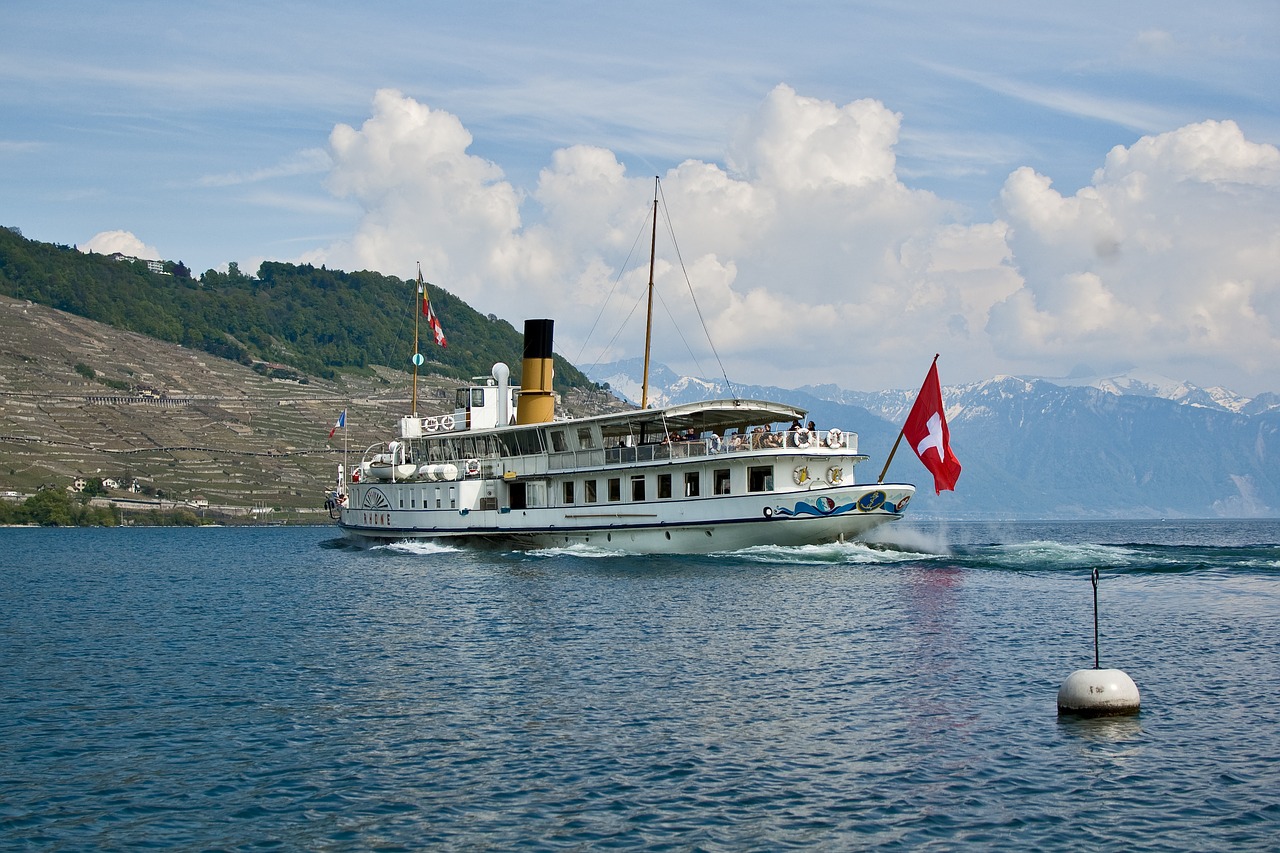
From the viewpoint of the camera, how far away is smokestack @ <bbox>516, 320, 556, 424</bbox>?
7488 cm

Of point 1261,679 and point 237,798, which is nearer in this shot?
point 237,798

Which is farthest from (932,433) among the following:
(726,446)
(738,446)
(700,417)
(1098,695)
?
(1098,695)

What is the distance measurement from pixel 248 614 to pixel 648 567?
18.8 metres

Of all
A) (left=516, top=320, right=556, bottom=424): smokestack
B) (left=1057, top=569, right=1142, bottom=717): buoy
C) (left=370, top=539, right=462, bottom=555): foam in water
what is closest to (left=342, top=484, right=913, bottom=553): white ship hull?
(left=370, top=539, right=462, bottom=555): foam in water

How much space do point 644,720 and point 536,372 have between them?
50.4 meters

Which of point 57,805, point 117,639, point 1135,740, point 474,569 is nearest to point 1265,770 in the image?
point 1135,740

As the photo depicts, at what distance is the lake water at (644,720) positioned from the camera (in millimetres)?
19641

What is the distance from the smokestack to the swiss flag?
81.1 feet

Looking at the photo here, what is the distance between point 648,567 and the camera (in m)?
57.7

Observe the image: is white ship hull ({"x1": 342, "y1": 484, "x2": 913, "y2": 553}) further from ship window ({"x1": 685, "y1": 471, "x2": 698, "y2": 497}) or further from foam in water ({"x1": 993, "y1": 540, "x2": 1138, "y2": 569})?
foam in water ({"x1": 993, "y1": 540, "x2": 1138, "y2": 569})

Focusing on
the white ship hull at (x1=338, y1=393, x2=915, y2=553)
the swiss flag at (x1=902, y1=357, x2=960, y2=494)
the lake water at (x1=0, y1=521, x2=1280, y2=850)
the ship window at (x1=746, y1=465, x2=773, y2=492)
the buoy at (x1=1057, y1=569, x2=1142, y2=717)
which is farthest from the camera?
the ship window at (x1=746, y1=465, x2=773, y2=492)

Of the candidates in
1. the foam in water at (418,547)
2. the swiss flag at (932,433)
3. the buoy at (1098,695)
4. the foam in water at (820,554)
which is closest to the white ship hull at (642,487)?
the foam in water at (820,554)

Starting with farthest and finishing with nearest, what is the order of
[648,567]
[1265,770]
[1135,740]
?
[648,567], [1135,740], [1265,770]

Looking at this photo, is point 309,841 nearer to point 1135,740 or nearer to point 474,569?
point 1135,740
